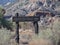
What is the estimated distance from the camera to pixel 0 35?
19984mm

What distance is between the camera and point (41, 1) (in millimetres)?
84125

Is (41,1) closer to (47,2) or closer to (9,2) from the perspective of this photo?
(47,2)

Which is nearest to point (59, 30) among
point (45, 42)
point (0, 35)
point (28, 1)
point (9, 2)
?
point (45, 42)

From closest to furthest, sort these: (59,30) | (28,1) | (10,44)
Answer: (10,44)
(59,30)
(28,1)

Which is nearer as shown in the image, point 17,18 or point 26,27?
point 17,18

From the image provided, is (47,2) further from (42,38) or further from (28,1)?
(42,38)

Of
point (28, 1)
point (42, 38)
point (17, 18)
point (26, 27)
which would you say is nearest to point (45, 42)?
point (42, 38)

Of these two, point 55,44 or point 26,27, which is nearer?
point 55,44

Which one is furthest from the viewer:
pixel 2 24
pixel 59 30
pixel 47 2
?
pixel 47 2

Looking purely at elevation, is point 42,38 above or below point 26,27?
above

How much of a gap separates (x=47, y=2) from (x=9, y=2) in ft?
92.6

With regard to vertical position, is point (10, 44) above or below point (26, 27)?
above

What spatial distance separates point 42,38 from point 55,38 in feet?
3.17

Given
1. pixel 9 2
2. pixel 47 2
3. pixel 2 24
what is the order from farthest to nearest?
1. pixel 9 2
2. pixel 47 2
3. pixel 2 24
